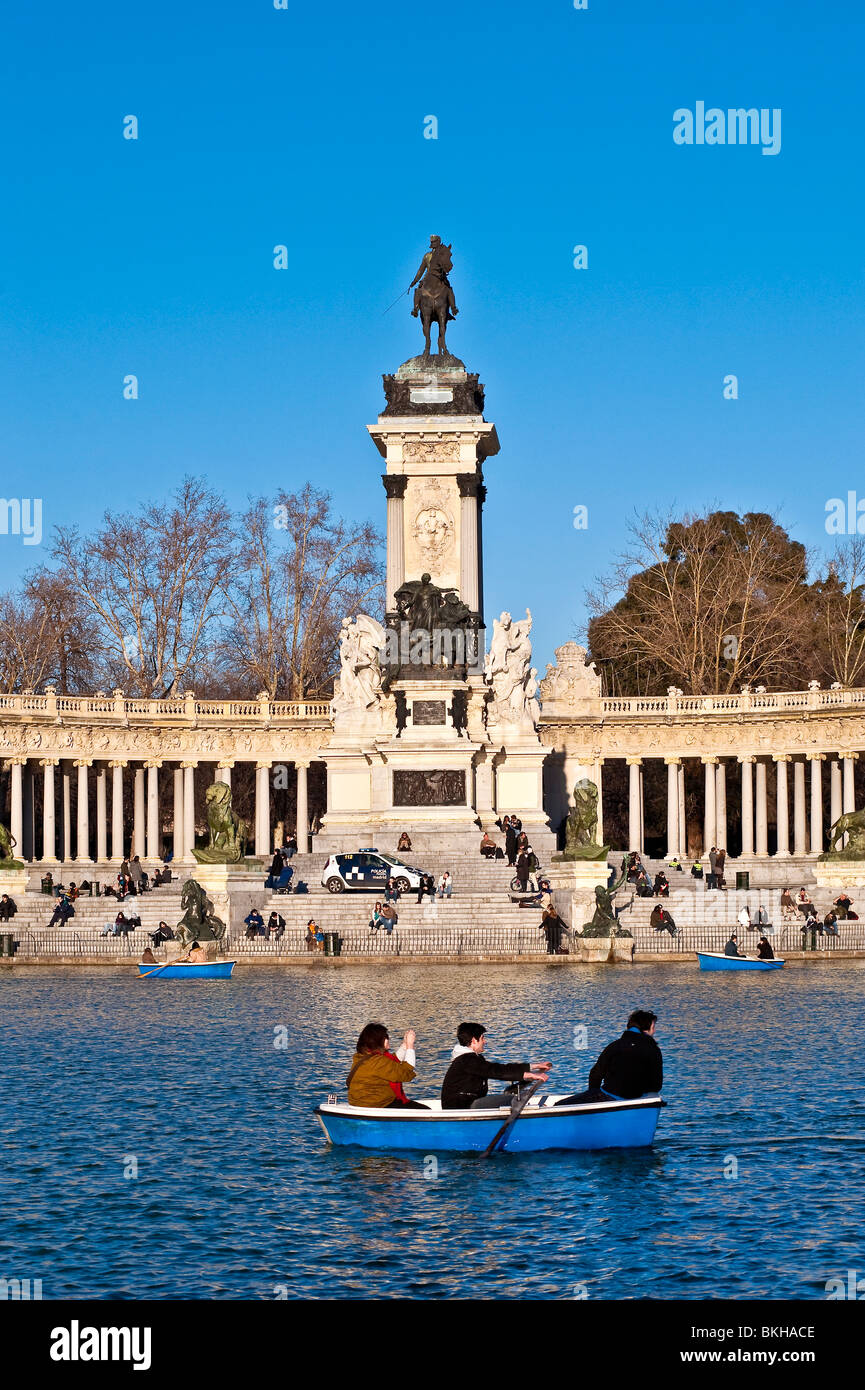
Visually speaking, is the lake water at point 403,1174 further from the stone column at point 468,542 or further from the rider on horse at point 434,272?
the rider on horse at point 434,272

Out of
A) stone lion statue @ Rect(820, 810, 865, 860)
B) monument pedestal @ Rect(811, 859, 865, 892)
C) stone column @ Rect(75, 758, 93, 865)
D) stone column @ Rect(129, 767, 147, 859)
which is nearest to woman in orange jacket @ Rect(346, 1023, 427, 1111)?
monument pedestal @ Rect(811, 859, 865, 892)

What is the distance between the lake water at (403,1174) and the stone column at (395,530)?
33.0m

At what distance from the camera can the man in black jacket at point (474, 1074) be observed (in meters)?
20.7

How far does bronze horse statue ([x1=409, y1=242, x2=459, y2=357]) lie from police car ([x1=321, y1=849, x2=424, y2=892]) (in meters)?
21.5

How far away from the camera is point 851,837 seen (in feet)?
176

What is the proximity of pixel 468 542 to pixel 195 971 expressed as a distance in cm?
2533

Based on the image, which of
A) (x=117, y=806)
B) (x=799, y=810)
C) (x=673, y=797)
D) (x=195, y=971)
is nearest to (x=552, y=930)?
(x=195, y=971)

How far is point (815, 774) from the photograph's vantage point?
72.0m

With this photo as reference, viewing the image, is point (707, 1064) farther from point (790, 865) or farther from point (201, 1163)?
point (790, 865)

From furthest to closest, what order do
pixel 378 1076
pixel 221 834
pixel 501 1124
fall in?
pixel 221 834, pixel 378 1076, pixel 501 1124

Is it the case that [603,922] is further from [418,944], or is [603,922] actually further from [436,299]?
[436,299]

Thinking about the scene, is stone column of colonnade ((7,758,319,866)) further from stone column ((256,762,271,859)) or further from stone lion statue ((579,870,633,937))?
stone lion statue ((579,870,633,937))

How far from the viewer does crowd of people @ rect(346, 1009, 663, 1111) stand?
68.0 feet
